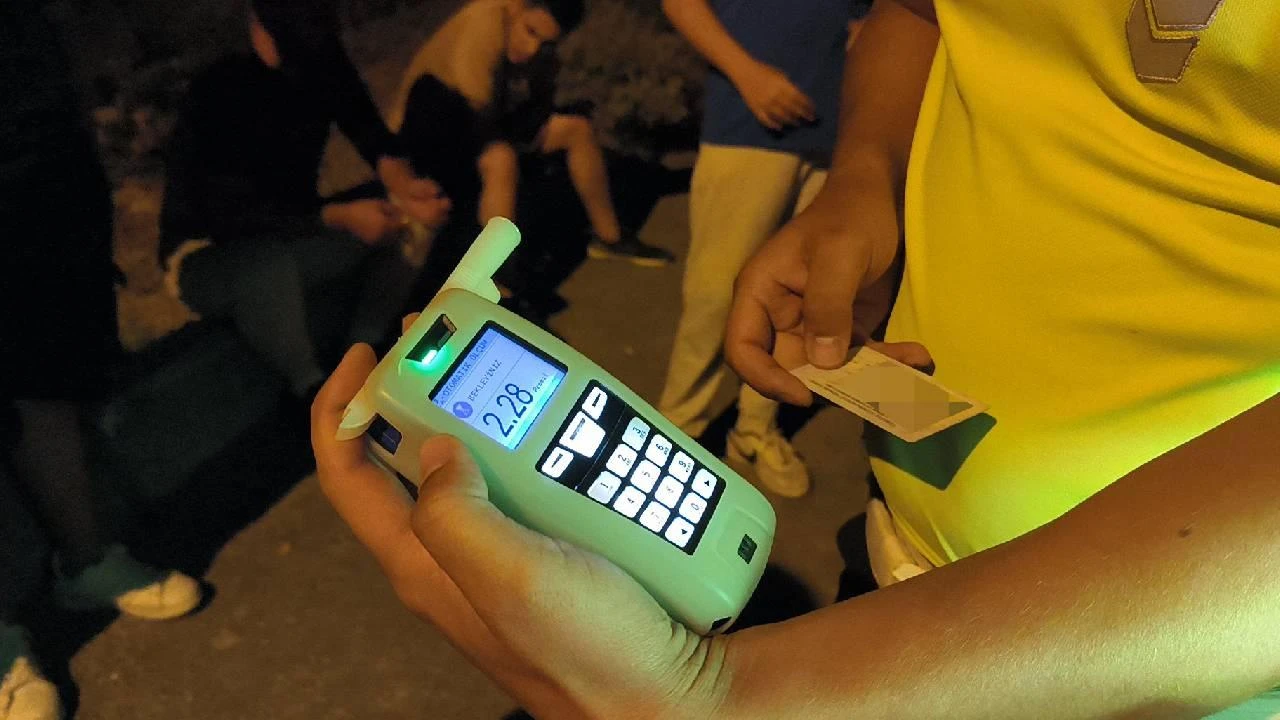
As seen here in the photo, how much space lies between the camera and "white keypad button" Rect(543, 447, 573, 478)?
509 mm

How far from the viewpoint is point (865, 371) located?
62cm

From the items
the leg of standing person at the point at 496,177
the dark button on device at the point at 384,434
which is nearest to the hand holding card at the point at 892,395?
the dark button on device at the point at 384,434

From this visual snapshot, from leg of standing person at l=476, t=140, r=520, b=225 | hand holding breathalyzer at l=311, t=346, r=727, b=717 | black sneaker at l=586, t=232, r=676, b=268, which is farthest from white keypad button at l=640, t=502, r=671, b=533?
black sneaker at l=586, t=232, r=676, b=268

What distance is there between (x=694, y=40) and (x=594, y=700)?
119cm

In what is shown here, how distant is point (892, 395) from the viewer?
0.59 meters

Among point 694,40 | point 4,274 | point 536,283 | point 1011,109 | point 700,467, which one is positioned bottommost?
point 536,283

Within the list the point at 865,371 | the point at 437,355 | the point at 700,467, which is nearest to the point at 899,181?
the point at 865,371

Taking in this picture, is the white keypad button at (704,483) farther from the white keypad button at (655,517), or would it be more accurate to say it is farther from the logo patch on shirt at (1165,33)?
the logo patch on shirt at (1165,33)

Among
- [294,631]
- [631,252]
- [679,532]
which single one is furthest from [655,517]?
[631,252]

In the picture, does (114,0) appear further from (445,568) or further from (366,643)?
(445,568)

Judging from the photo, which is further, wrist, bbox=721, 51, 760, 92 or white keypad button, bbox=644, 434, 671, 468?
wrist, bbox=721, 51, 760, 92

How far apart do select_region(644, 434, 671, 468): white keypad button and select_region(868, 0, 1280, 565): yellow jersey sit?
0.63 feet

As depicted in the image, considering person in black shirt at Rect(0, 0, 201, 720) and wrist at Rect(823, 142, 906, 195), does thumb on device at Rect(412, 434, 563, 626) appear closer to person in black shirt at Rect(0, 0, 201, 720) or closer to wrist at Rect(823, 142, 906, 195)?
wrist at Rect(823, 142, 906, 195)

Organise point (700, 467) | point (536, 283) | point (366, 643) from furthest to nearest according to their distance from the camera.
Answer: point (536, 283) < point (366, 643) < point (700, 467)
